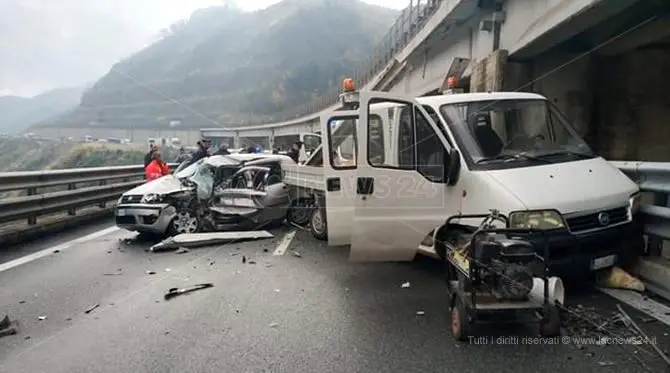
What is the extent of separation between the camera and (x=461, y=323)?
409 centimetres

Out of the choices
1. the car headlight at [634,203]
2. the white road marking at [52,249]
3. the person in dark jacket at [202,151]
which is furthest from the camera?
the person in dark jacket at [202,151]

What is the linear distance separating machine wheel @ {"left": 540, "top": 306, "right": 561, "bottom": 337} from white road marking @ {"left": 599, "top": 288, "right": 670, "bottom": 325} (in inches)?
35.0

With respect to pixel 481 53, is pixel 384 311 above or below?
below

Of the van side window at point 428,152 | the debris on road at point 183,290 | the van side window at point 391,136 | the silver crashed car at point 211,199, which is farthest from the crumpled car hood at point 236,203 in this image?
the van side window at point 428,152

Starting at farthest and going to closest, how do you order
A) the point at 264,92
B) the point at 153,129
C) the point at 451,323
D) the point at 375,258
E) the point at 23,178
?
the point at 264,92
the point at 153,129
the point at 23,178
the point at 375,258
the point at 451,323

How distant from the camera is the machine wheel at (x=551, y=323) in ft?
13.1

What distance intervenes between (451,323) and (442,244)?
100 cm

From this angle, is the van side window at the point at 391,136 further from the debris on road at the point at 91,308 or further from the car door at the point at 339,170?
the debris on road at the point at 91,308

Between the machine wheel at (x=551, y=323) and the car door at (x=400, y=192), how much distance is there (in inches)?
64.9

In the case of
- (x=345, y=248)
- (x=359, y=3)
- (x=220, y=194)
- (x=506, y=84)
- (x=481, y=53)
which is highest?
(x=359, y=3)

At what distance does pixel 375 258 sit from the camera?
5.87 metres

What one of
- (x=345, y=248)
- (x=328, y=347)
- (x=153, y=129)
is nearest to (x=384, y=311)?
(x=328, y=347)

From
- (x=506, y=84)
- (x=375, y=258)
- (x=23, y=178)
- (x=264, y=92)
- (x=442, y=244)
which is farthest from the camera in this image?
(x=264, y=92)

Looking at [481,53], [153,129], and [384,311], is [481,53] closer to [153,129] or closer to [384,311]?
[384,311]
